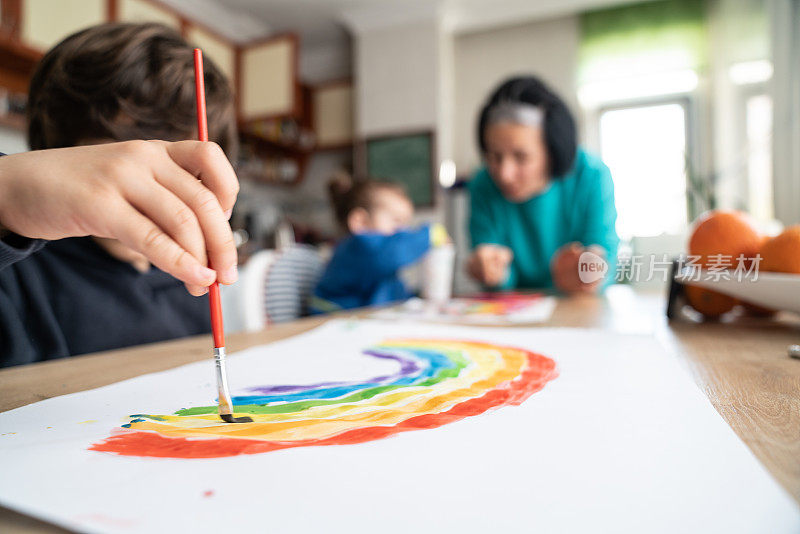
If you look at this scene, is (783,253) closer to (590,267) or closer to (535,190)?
(590,267)

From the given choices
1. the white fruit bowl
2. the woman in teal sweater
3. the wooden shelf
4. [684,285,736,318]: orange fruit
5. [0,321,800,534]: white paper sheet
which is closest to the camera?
[0,321,800,534]: white paper sheet

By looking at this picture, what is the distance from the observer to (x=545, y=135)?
1396mm

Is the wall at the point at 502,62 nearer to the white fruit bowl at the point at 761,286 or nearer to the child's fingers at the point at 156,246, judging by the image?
the white fruit bowl at the point at 761,286

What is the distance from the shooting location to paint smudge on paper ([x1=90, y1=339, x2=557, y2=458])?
0.27m

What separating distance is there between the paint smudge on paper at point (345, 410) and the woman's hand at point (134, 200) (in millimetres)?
88

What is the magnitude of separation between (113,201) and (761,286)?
0.63m

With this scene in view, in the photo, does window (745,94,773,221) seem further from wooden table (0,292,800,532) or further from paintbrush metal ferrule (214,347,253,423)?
paintbrush metal ferrule (214,347,253,423)

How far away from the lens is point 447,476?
0.22 metres

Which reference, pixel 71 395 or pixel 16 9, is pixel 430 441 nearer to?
pixel 71 395

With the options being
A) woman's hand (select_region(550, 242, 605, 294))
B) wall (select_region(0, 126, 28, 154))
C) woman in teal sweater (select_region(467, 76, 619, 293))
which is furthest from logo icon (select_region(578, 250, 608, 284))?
wall (select_region(0, 126, 28, 154))

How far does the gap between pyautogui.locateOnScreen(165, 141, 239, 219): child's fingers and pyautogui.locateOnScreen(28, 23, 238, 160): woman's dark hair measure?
0.33m

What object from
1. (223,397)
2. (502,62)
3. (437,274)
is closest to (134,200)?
(223,397)

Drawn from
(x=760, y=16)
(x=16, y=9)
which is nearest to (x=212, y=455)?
(x=16, y=9)

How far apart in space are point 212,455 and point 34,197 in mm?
192
